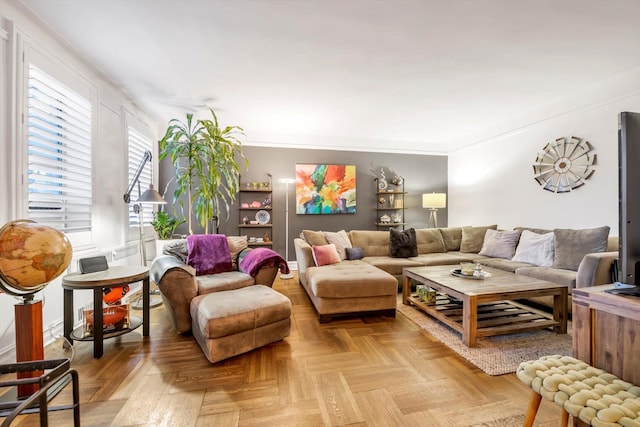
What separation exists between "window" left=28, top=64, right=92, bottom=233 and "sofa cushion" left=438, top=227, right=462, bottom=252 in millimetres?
4639

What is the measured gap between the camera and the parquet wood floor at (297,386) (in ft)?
4.79

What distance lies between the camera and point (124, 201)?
334cm

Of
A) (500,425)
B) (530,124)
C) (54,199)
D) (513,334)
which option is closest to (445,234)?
(530,124)

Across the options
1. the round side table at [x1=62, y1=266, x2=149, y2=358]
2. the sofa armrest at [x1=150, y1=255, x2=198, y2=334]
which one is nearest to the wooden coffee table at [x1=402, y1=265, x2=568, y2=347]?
the sofa armrest at [x1=150, y1=255, x2=198, y2=334]

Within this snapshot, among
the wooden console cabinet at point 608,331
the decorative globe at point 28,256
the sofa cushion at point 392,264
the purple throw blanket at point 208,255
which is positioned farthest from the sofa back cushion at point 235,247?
the wooden console cabinet at point 608,331

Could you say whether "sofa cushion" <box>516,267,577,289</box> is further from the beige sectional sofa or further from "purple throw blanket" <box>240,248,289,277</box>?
"purple throw blanket" <box>240,248,289,277</box>

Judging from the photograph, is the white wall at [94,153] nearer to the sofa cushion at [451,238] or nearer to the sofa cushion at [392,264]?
the sofa cushion at [392,264]

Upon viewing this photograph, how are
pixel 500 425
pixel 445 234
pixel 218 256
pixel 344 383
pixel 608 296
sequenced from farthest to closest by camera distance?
pixel 445 234
pixel 218 256
pixel 344 383
pixel 500 425
pixel 608 296

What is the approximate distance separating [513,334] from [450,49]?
2553 mm

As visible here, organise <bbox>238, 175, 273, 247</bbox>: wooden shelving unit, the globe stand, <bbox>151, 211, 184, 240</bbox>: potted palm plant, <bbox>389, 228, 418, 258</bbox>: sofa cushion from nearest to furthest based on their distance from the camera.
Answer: the globe stand, <bbox>151, 211, 184, 240</bbox>: potted palm plant, <bbox>389, 228, 418, 258</bbox>: sofa cushion, <bbox>238, 175, 273, 247</bbox>: wooden shelving unit

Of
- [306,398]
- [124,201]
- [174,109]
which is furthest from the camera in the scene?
[174,109]

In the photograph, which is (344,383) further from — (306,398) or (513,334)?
(513,334)

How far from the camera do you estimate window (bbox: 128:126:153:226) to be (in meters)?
3.56

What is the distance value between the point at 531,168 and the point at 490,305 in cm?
228
